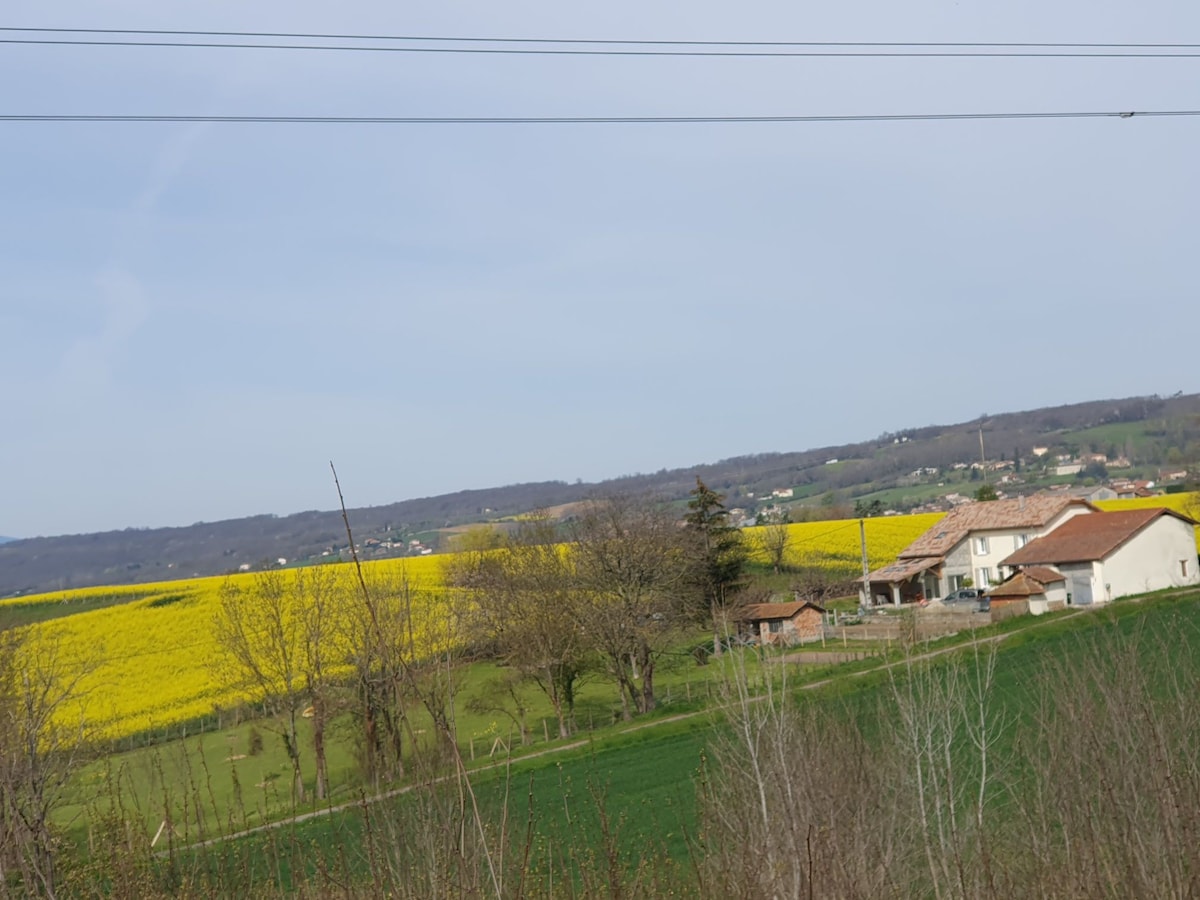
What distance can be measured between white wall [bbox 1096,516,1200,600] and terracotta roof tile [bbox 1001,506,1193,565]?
1.21ft

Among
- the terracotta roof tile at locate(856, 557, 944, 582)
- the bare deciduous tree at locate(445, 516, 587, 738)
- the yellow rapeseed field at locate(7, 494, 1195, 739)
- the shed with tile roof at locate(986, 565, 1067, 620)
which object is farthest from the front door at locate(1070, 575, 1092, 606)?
the bare deciduous tree at locate(445, 516, 587, 738)

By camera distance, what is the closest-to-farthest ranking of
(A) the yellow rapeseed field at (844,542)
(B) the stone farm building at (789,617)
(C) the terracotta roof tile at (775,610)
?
(B) the stone farm building at (789,617) → (C) the terracotta roof tile at (775,610) → (A) the yellow rapeseed field at (844,542)

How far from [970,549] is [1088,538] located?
1243 centimetres

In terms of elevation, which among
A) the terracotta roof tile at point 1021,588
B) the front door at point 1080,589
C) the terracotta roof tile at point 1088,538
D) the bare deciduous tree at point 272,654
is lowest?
the front door at point 1080,589

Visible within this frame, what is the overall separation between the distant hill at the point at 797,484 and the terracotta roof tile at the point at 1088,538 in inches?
1006

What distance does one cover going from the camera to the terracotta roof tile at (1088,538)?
4728 centimetres

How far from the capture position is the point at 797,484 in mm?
142375

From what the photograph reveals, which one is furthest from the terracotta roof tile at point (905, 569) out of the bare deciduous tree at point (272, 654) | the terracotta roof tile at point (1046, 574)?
the bare deciduous tree at point (272, 654)

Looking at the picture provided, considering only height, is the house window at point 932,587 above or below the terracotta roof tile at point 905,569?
below

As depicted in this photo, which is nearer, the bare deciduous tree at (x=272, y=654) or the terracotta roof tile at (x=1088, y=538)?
the bare deciduous tree at (x=272, y=654)

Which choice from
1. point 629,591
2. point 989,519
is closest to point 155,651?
point 629,591

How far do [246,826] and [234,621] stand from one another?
34.4m

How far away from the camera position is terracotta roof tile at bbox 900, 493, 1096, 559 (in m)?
59.1

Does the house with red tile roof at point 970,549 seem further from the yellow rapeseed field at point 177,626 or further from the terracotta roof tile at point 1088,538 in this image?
the yellow rapeseed field at point 177,626
